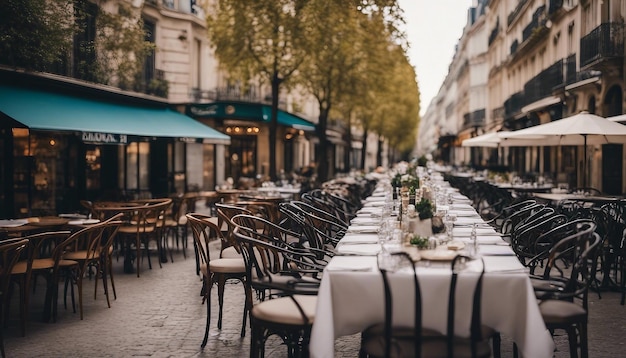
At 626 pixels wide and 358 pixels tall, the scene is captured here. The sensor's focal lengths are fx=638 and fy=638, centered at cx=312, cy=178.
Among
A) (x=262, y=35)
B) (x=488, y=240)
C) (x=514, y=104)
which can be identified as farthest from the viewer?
(x=514, y=104)

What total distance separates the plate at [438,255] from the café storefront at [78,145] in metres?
7.67

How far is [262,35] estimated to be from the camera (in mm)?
18938

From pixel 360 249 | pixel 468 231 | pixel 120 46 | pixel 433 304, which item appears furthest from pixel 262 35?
pixel 433 304

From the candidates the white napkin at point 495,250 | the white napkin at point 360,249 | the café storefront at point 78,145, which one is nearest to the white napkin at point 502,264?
the white napkin at point 495,250

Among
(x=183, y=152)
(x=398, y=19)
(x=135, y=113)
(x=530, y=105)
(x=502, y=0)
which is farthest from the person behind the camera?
(x=502, y=0)

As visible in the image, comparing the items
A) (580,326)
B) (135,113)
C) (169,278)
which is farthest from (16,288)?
(135,113)

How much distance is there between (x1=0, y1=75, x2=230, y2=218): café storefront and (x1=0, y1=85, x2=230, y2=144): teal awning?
2 cm

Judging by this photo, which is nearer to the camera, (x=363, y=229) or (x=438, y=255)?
(x=438, y=255)

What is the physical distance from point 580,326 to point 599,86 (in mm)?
18224

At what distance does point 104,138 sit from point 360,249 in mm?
8899

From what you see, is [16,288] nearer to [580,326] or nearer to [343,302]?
[343,302]

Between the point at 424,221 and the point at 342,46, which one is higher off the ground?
the point at 342,46

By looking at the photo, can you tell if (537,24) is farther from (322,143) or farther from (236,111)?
(236,111)

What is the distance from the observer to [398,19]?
20.6 meters
